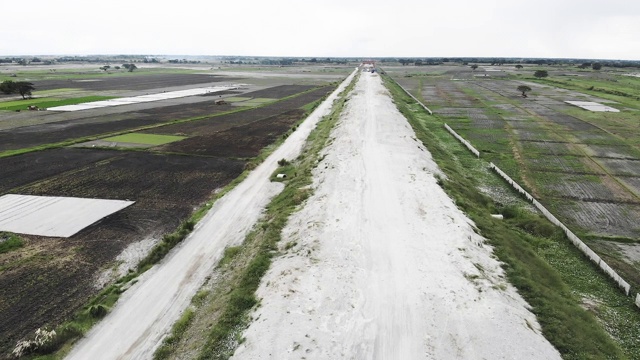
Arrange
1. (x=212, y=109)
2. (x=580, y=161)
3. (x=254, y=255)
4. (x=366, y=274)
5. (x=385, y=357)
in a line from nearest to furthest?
(x=385, y=357) < (x=366, y=274) < (x=254, y=255) < (x=580, y=161) < (x=212, y=109)

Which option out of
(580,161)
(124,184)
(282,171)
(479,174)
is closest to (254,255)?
(282,171)

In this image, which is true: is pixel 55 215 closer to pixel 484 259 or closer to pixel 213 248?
pixel 213 248

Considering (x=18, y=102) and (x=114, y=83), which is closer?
(x=18, y=102)

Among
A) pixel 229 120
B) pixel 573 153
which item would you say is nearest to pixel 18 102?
pixel 229 120

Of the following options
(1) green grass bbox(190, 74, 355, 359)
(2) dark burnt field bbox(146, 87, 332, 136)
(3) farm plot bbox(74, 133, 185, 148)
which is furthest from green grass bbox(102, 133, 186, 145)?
(1) green grass bbox(190, 74, 355, 359)

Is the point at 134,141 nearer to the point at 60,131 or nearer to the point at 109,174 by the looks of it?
the point at 109,174

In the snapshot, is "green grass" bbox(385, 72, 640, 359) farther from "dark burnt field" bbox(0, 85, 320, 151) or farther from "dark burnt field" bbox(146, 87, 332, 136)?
"dark burnt field" bbox(0, 85, 320, 151)
